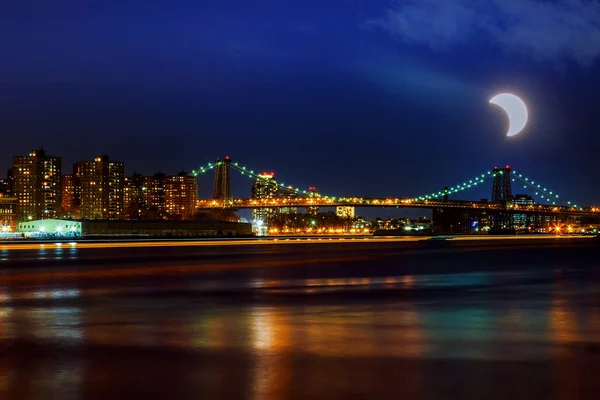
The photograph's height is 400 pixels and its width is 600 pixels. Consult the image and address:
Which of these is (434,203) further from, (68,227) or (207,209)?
(68,227)

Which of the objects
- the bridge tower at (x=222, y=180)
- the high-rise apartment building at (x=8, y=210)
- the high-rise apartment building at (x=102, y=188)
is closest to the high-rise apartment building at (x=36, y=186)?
the high-rise apartment building at (x=8, y=210)

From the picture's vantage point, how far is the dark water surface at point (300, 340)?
374 inches

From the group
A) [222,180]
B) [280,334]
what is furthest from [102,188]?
[280,334]

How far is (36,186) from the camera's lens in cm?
18025

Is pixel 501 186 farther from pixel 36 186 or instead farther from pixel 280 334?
pixel 280 334

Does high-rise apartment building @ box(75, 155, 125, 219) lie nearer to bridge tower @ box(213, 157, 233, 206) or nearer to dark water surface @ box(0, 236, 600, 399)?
bridge tower @ box(213, 157, 233, 206)

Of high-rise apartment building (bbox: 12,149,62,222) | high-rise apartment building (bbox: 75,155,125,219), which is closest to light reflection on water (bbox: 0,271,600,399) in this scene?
high-rise apartment building (bbox: 12,149,62,222)

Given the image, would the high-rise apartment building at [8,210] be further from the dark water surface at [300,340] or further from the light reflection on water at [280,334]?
the light reflection on water at [280,334]

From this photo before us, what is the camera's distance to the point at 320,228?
6580 inches

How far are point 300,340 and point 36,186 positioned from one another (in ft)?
590

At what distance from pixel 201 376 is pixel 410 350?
3.65 meters

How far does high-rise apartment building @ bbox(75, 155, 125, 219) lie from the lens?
184125 mm

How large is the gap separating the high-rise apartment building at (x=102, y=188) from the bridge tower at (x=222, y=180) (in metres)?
53.3

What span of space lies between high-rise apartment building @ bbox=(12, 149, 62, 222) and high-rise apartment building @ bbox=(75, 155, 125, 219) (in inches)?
271
